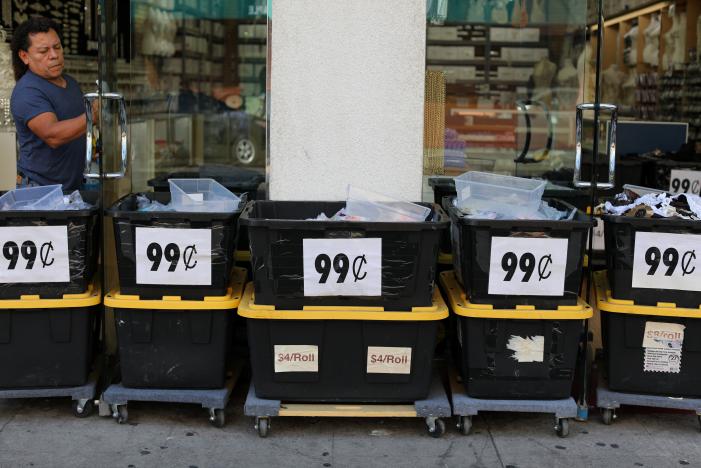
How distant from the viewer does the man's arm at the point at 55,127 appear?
17.0 ft

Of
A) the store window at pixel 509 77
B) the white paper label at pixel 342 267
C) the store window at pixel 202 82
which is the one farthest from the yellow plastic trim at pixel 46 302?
the store window at pixel 509 77

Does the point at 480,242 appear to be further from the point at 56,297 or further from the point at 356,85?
the point at 56,297

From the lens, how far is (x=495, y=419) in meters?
4.59

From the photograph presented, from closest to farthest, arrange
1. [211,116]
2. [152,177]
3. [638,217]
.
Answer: [638,217] < [152,177] < [211,116]

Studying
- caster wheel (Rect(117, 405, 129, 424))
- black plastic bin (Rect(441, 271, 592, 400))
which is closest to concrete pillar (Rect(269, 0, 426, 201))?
black plastic bin (Rect(441, 271, 592, 400))

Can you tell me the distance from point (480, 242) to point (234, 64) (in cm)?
331

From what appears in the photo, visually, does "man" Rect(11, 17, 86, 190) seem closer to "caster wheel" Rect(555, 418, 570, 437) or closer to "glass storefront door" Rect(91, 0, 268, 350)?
"glass storefront door" Rect(91, 0, 268, 350)

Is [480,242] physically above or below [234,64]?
below

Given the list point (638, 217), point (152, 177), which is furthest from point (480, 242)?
point (152, 177)

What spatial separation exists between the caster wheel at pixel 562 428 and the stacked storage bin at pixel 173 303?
156 centimetres

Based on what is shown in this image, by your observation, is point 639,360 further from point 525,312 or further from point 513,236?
point 513,236

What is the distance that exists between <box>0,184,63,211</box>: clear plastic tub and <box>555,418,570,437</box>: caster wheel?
2585mm

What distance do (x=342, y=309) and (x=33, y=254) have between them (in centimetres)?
146

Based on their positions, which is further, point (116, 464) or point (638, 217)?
point (638, 217)
